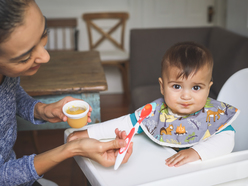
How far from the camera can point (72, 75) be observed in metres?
1.56

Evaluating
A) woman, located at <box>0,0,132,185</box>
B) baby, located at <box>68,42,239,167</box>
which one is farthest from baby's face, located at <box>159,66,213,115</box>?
woman, located at <box>0,0,132,185</box>

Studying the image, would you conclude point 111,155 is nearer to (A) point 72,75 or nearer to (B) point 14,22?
(B) point 14,22

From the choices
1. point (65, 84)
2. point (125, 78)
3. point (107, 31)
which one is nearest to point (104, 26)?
point (107, 31)

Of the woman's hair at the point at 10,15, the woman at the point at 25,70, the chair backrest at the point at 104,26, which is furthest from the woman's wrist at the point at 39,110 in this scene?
the chair backrest at the point at 104,26

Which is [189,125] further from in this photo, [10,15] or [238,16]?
[238,16]

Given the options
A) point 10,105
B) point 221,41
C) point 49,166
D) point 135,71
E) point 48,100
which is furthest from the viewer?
point 135,71

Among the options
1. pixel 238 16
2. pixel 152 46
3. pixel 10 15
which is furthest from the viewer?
pixel 152 46

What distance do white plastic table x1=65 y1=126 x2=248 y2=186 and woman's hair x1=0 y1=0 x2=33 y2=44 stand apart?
0.42 m

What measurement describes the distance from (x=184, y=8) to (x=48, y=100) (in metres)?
2.92

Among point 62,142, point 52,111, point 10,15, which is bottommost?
point 62,142

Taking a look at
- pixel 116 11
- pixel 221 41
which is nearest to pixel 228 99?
pixel 221 41

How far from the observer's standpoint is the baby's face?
960 mm

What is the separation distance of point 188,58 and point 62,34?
3.06 meters

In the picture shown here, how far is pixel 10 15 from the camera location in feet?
2.14
